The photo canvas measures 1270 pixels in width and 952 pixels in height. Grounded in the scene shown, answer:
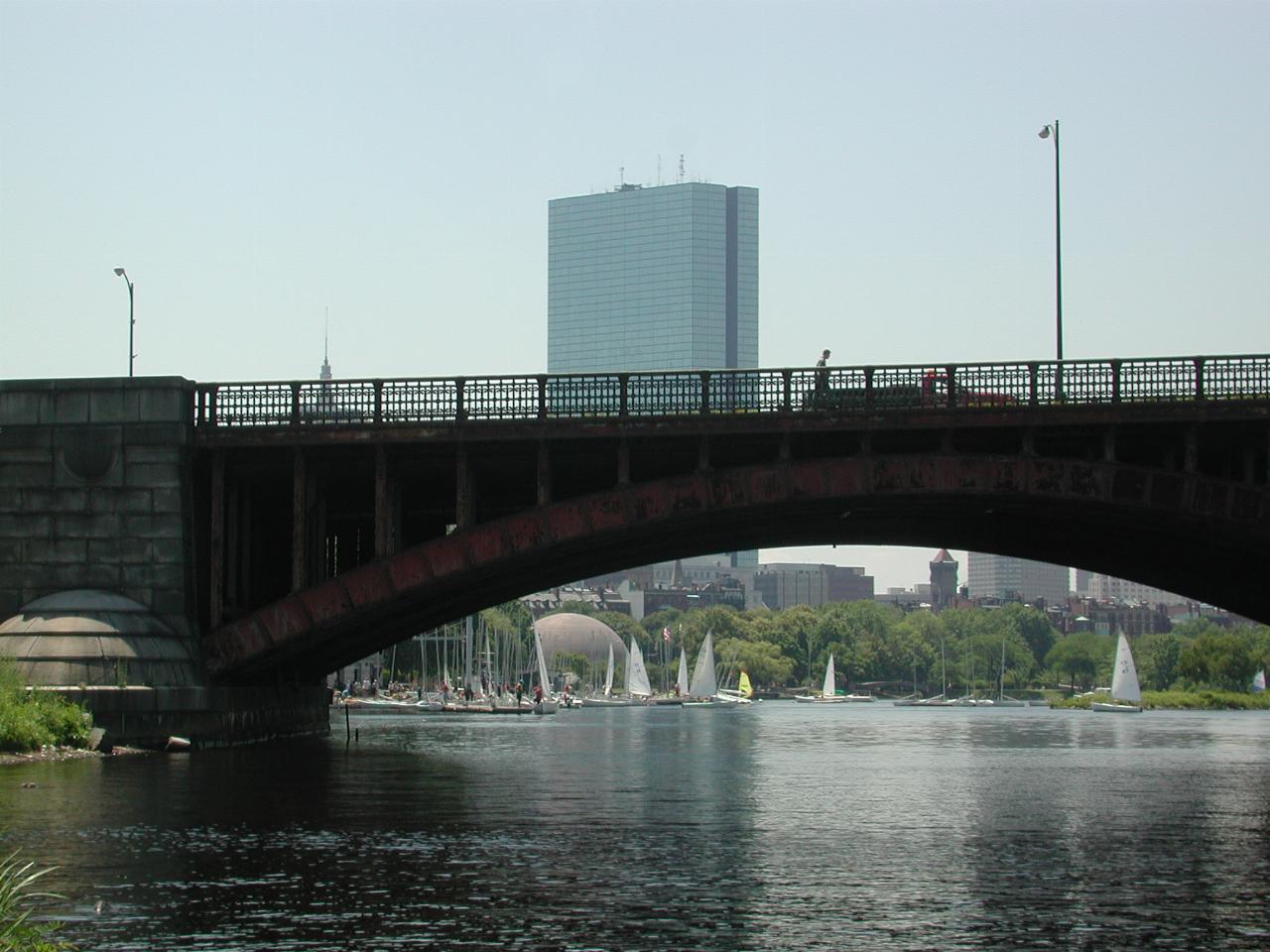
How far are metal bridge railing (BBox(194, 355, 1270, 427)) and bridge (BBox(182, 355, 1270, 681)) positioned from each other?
8 cm

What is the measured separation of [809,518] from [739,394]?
372 inches

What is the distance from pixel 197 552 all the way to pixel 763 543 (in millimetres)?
A: 25137

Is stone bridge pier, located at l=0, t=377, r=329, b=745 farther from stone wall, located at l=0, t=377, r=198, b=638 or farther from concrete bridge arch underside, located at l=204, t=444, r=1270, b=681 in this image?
concrete bridge arch underside, located at l=204, t=444, r=1270, b=681

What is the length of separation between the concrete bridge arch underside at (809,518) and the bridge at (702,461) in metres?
0.08

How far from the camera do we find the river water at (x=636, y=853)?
29.9 m

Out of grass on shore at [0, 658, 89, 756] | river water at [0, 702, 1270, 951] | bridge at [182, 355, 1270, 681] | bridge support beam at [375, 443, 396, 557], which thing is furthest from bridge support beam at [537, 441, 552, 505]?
grass on shore at [0, 658, 89, 756]

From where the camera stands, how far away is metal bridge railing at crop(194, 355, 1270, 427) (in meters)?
63.3

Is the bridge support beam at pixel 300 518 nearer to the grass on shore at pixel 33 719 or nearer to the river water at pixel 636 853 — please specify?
the river water at pixel 636 853

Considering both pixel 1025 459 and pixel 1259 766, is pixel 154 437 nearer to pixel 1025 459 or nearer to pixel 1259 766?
pixel 1025 459

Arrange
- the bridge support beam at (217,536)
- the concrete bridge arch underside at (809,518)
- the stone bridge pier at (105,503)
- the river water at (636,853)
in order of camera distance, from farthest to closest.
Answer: the bridge support beam at (217,536), the stone bridge pier at (105,503), the concrete bridge arch underside at (809,518), the river water at (636,853)

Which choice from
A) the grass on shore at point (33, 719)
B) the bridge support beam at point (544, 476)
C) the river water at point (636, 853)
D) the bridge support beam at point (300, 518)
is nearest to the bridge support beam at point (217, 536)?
the bridge support beam at point (300, 518)

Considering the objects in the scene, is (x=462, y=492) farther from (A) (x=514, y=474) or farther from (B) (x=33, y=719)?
(B) (x=33, y=719)

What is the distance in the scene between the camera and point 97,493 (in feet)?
225

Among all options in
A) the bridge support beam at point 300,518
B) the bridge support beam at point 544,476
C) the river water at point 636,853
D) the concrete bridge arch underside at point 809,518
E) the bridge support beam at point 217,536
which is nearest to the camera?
the river water at point 636,853
